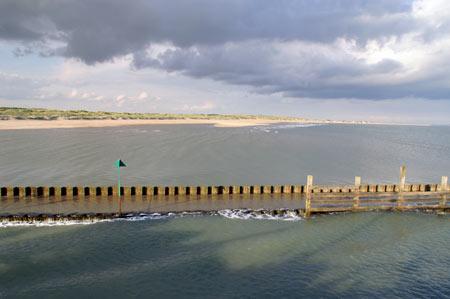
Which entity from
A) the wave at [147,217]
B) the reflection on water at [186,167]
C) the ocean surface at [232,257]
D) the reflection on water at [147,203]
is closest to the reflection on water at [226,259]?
the ocean surface at [232,257]

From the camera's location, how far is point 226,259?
1114cm

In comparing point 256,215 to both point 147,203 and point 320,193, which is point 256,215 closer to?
point 320,193

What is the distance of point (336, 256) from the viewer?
1162 cm

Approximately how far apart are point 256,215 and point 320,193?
3.72 m

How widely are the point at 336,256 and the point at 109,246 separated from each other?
9.28m

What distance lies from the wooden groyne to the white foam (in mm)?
779

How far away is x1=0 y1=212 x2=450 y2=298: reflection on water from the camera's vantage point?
370 inches

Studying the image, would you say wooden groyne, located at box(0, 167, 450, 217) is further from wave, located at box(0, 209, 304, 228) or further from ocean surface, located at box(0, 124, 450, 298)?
wave, located at box(0, 209, 304, 228)

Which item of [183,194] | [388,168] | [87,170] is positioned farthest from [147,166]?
[388,168]

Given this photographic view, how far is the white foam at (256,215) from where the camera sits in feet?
50.4

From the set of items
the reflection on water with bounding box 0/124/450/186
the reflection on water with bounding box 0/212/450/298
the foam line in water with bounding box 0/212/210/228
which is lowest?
the reflection on water with bounding box 0/212/450/298

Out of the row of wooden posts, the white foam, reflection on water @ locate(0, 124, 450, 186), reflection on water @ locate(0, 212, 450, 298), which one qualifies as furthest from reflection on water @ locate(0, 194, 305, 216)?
reflection on water @ locate(0, 124, 450, 186)

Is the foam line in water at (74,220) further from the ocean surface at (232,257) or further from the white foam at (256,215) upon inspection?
the white foam at (256,215)

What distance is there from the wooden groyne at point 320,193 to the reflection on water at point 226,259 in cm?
163
